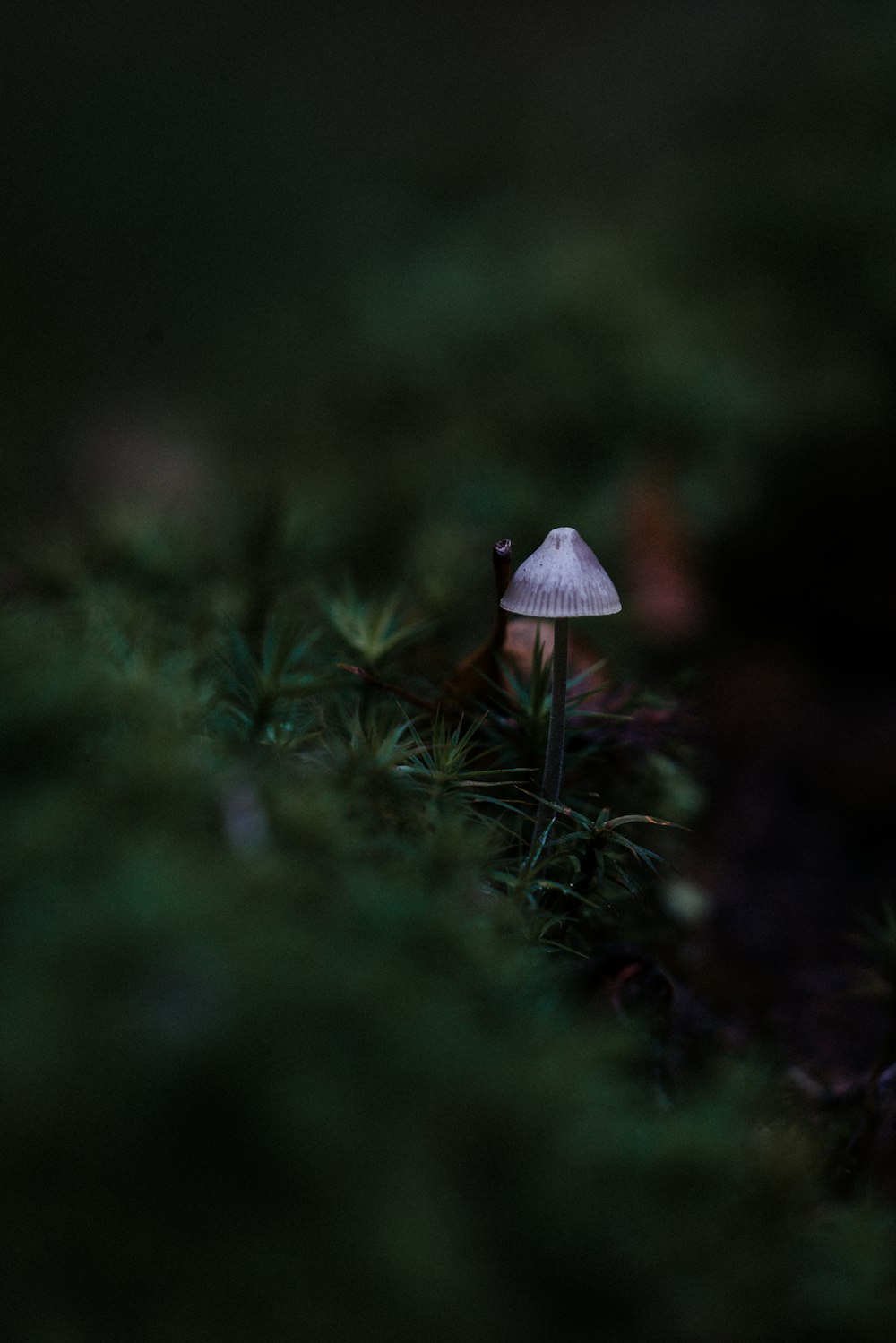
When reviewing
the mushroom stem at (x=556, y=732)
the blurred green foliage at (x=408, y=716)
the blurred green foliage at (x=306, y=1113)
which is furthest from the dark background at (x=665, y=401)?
the blurred green foliage at (x=306, y=1113)

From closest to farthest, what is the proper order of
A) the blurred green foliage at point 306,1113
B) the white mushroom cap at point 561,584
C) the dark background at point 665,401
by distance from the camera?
the blurred green foliage at point 306,1113, the white mushroom cap at point 561,584, the dark background at point 665,401

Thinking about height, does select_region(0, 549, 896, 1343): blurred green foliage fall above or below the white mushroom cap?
below

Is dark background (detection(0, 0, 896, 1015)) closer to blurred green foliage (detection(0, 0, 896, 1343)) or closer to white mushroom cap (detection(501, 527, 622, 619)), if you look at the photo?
blurred green foliage (detection(0, 0, 896, 1343))

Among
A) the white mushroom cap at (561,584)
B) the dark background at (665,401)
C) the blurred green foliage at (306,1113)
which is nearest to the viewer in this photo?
the blurred green foliage at (306,1113)

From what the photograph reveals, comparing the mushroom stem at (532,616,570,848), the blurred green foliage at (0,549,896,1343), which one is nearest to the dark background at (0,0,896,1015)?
the mushroom stem at (532,616,570,848)

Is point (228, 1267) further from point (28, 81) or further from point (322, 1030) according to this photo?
point (28, 81)

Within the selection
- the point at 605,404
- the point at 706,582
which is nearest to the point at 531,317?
the point at 605,404

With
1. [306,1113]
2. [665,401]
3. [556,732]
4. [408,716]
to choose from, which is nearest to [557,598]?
[556,732]

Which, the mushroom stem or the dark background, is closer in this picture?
the mushroom stem

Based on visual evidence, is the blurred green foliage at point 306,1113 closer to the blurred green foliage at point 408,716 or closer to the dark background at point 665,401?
the blurred green foliage at point 408,716
